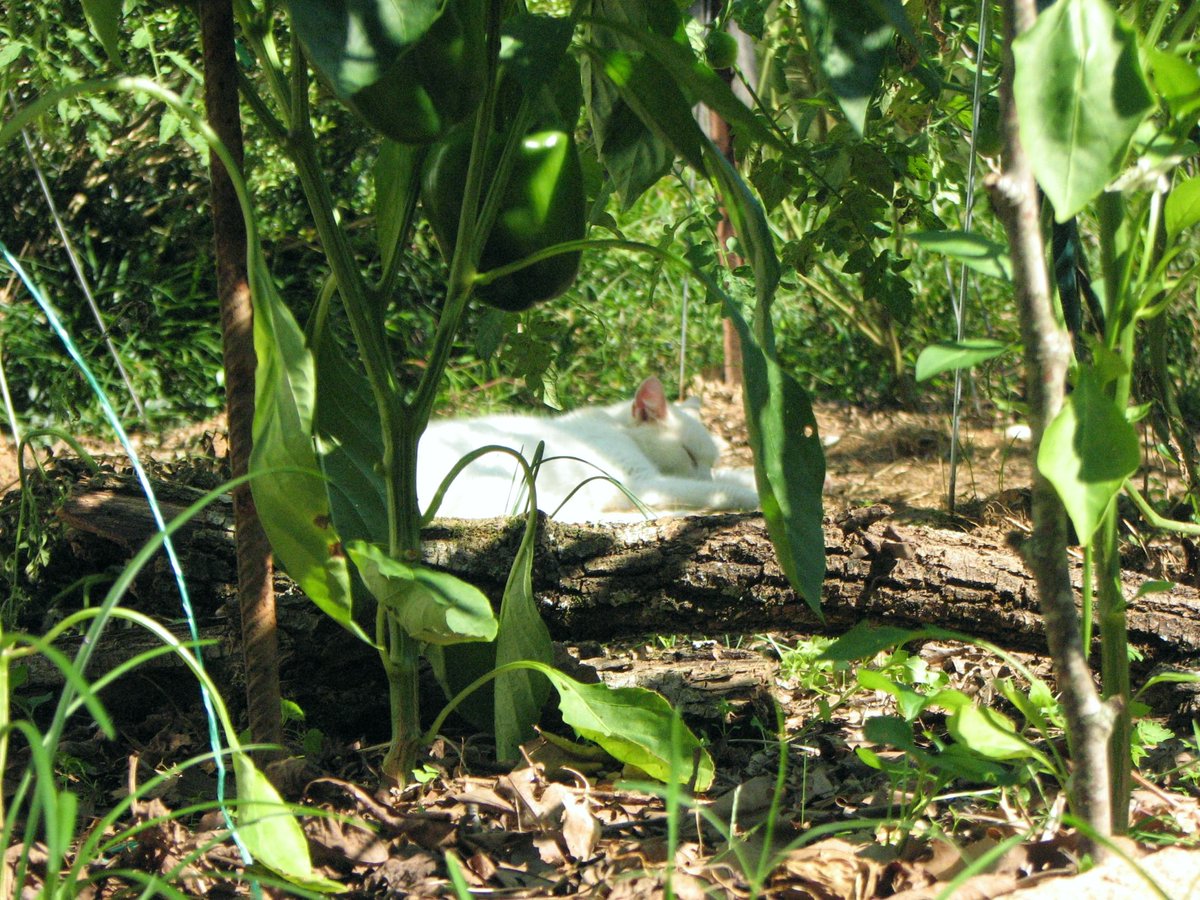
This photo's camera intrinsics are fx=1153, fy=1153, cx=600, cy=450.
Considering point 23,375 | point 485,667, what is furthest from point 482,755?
point 23,375

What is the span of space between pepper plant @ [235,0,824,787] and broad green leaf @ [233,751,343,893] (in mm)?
153

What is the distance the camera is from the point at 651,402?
3.36 meters

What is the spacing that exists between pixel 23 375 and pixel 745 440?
2.51 m

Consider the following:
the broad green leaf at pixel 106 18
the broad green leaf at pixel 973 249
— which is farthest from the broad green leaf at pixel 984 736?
the broad green leaf at pixel 106 18

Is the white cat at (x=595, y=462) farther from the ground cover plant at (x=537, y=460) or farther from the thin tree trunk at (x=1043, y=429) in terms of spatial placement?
the thin tree trunk at (x=1043, y=429)

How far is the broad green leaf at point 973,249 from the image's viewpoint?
2.78ft

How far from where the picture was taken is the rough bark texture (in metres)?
1.61

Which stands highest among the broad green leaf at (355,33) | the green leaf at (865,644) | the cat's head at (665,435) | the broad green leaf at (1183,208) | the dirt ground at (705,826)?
the broad green leaf at (355,33)

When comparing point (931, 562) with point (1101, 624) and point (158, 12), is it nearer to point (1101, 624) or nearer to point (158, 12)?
point (1101, 624)

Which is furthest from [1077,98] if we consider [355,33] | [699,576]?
[699,576]

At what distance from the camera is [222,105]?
3.69ft

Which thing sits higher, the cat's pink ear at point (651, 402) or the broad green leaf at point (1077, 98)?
the broad green leaf at point (1077, 98)

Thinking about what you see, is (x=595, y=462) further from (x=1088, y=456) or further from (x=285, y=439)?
(x=1088, y=456)

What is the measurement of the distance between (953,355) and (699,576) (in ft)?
2.93
